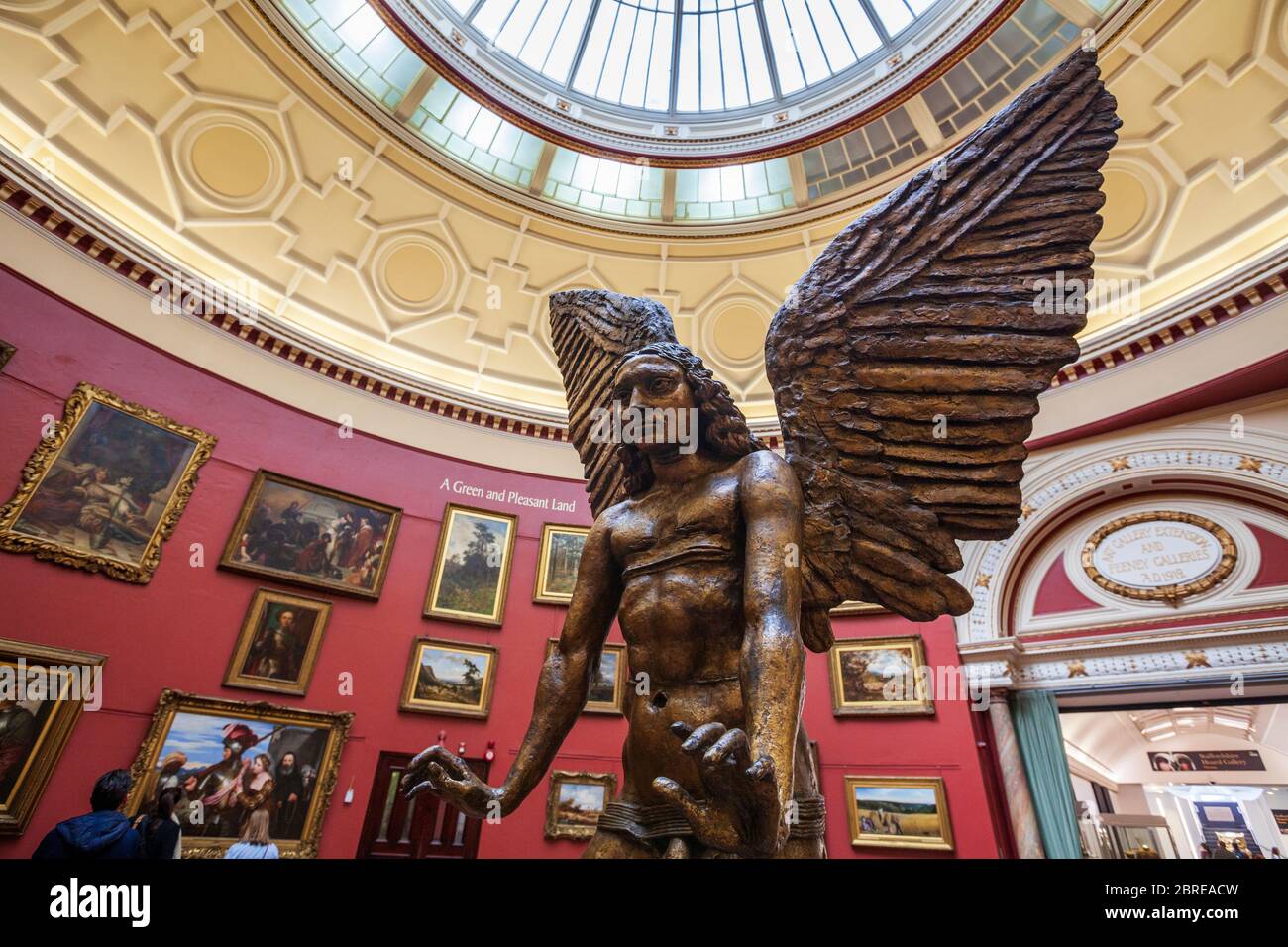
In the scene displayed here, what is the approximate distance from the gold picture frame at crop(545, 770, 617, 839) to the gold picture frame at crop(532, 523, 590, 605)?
3159mm

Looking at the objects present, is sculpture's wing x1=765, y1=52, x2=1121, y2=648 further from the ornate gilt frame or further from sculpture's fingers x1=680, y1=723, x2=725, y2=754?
the ornate gilt frame

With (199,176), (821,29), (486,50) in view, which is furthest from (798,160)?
(199,176)

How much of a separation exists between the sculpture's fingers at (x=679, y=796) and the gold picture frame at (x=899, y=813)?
10625 mm

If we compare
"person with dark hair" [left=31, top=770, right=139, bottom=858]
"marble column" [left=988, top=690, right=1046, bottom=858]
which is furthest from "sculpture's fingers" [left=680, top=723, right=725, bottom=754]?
"marble column" [left=988, top=690, right=1046, bottom=858]

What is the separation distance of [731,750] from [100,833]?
453 cm

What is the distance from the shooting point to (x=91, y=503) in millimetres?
8938

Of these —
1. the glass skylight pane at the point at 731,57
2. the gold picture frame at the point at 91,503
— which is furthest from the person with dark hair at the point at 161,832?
the glass skylight pane at the point at 731,57

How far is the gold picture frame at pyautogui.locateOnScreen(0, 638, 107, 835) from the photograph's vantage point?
744 centimetres

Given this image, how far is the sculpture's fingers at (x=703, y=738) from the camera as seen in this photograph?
1.40m

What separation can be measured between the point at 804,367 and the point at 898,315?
1.50ft

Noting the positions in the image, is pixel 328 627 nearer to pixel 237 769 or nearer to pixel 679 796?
pixel 237 769

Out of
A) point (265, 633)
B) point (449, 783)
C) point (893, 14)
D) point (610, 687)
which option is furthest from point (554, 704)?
point (893, 14)

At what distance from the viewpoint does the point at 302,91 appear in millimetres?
12305
